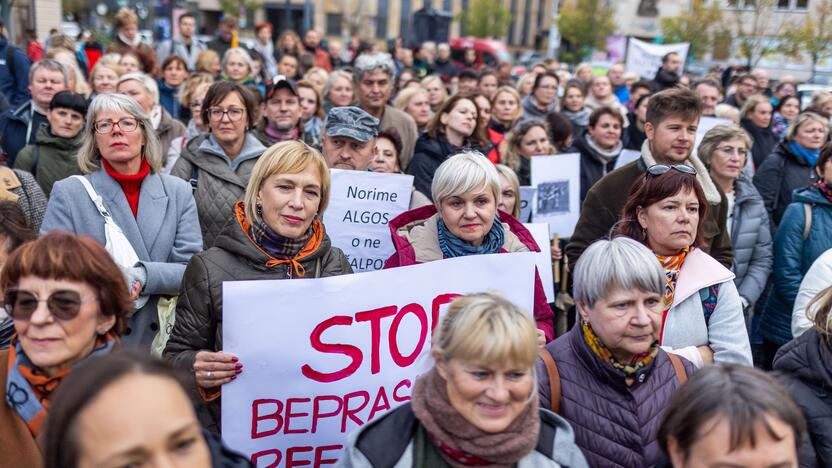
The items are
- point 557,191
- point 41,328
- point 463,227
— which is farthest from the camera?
point 557,191

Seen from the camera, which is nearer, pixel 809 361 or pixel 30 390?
pixel 30 390

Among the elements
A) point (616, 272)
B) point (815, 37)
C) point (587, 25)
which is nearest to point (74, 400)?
point (616, 272)

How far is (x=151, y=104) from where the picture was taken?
6469mm

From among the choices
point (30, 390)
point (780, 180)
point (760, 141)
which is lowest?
point (30, 390)

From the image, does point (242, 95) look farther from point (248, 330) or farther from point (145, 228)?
point (248, 330)

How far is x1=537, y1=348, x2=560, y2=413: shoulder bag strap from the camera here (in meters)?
2.77

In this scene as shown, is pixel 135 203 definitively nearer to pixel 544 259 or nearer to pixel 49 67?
pixel 544 259

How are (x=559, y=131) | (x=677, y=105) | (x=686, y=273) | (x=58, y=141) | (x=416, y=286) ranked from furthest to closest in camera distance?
(x=559, y=131), (x=58, y=141), (x=677, y=105), (x=686, y=273), (x=416, y=286)

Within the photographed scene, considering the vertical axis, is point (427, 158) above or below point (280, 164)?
below

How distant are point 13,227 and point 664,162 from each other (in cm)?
328

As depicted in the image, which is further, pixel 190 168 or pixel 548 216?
pixel 548 216

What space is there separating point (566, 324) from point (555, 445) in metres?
3.55

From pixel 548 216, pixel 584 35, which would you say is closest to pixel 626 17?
pixel 584 35

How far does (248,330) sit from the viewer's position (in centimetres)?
307
